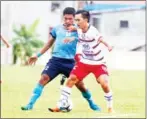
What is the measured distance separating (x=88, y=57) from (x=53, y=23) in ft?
154

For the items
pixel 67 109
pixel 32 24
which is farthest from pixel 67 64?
pixel 32 24

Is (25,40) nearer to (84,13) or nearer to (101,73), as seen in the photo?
(101,73)

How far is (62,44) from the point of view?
34.0 feet

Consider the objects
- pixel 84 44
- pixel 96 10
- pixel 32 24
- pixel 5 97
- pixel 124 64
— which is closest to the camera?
pixel 84 44

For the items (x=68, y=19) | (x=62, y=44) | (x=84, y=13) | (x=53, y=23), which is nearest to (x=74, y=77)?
(x=62, y=44)

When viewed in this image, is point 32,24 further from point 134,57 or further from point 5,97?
point 5,97

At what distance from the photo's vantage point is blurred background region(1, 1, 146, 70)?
52.9 m

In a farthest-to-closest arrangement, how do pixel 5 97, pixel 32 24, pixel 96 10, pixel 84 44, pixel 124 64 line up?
1. pixel 32 24
2. pixel 96 10
3. pixel 124 64
4. pixel 5 97
5. pixel 84 44

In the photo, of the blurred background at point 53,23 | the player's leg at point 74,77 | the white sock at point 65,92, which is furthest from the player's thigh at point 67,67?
the blurred background at point 53,23

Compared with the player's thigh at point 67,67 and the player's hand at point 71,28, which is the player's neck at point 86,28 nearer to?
the player's hand at point 71,28

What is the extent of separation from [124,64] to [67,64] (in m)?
30.1

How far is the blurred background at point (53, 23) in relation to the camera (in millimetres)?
52906

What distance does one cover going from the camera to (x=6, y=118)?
10273mm

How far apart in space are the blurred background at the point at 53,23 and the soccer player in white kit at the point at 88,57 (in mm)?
38921
